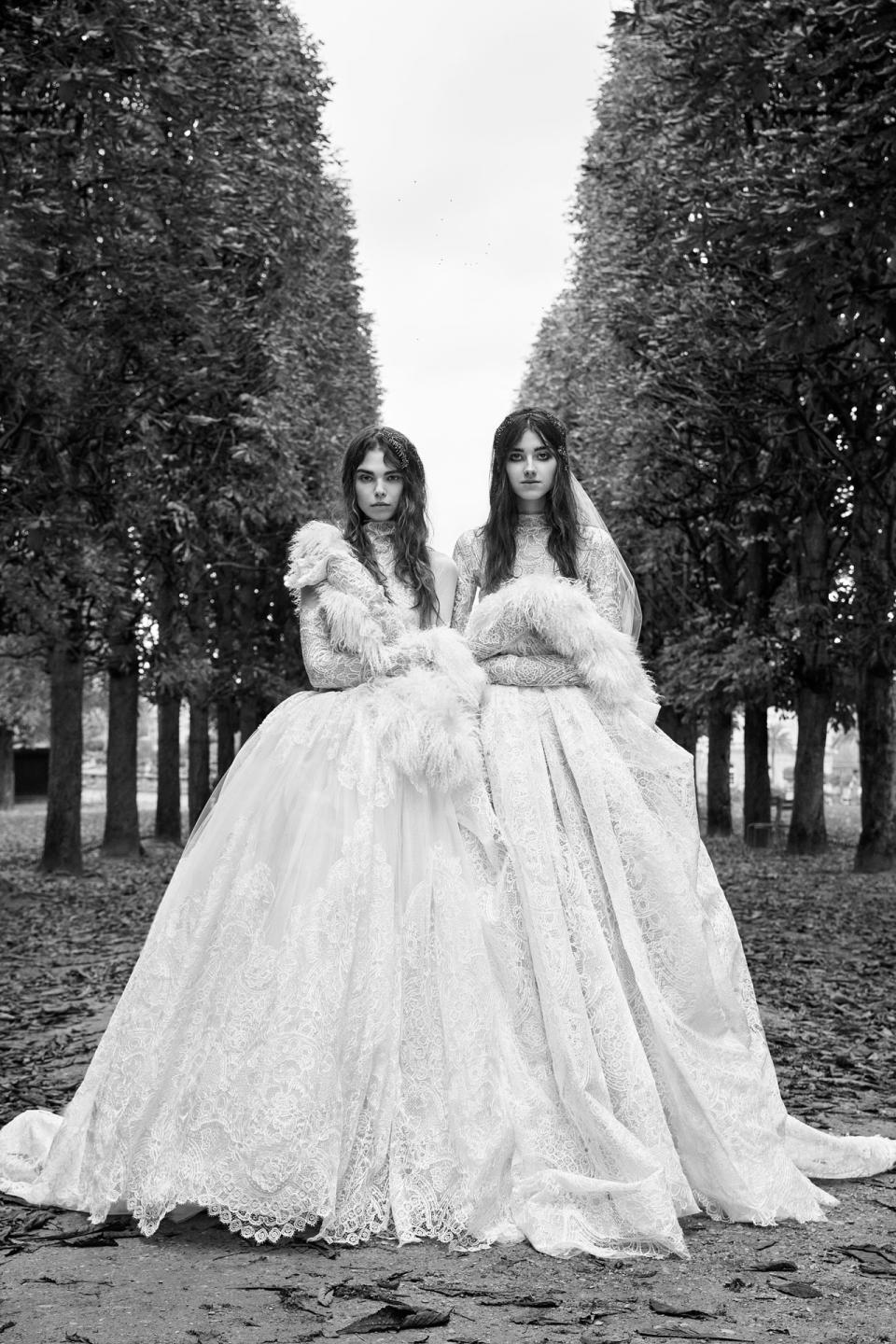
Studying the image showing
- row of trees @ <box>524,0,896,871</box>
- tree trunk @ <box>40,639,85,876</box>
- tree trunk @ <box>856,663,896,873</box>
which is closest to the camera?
row of trees @ <box>524,0,896,871</box>

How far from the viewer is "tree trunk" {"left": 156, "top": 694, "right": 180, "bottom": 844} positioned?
27672 millimetres

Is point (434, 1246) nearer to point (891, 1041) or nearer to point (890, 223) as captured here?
point (891, 1041)

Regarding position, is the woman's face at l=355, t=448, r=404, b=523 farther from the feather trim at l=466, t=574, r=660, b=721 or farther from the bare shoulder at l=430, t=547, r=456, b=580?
the feather trim at l=466, t=574, r=660, b=721

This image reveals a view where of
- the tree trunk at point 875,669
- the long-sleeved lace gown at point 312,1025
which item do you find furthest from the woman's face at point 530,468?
the tree trunk at point 875,669

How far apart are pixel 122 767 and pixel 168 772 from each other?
163 inches

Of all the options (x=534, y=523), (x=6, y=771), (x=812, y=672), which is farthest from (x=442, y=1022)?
(x=6, y=771)

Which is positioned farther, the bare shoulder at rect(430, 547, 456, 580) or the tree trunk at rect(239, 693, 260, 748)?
the tree trunk at rect(239, 693, 260, 748)

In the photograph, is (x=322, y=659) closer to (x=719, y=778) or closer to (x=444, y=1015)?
(x=444, y=1015)

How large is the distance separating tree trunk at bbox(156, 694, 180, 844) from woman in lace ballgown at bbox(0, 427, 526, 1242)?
21.6 m

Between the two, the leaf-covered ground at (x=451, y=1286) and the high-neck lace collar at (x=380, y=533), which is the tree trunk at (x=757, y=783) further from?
the high-neck lace collar at (x=380, y=533)

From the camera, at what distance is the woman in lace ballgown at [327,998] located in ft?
15.5

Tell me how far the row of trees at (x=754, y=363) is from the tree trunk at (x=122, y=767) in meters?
8.52
